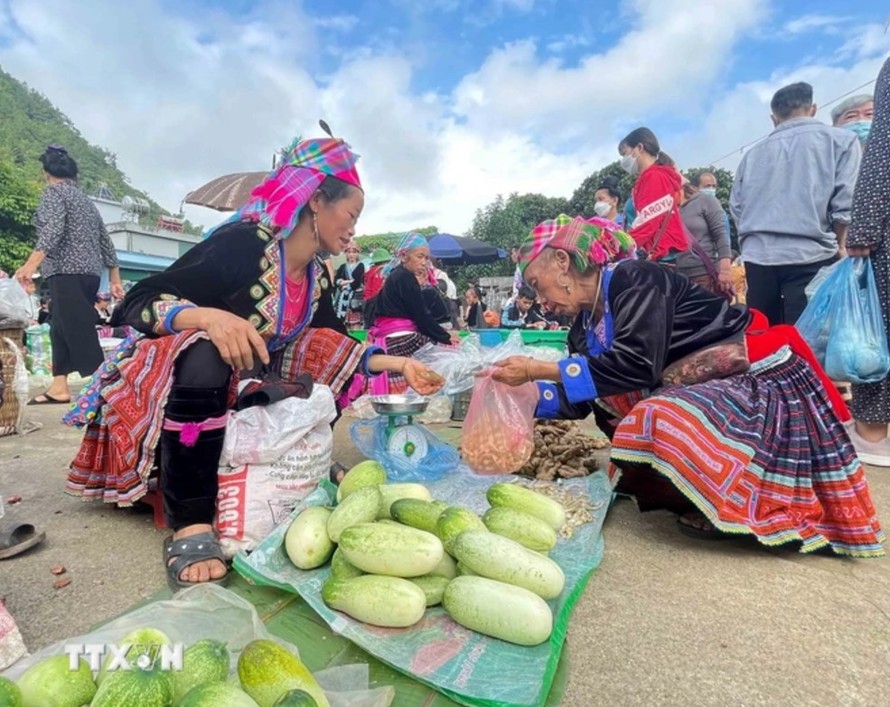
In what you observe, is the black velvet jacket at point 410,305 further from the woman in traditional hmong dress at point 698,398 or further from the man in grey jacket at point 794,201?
the man in grey jacket at point 794,201

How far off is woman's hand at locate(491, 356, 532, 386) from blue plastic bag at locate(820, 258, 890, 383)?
5.99 ft

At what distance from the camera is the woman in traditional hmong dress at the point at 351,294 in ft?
26.1

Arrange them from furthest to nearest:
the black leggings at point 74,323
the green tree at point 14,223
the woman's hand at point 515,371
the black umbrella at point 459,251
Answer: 1. the green tree at point 14,223
2. the black umbrella at point 459,251
3. the black leggings at point 74,323
4. the woman's hand at point 515,371

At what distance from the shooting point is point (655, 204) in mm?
4355

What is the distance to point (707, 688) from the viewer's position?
1244mm

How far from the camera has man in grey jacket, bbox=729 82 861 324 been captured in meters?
3.62

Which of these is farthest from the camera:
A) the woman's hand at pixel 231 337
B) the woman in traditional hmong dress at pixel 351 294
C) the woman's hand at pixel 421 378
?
the woman in traditional hmong dress at pixel 351 294

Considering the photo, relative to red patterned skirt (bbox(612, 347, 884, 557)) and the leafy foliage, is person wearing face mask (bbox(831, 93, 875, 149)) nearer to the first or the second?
red patterned skirt (bbox(612, 347, 884, 557))

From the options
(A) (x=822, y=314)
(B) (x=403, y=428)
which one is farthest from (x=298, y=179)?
(A) (x=822, y=314)

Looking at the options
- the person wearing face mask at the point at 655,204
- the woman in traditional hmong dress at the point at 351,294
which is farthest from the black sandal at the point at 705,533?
the woman in traditional hmong dress at the point at 351,294

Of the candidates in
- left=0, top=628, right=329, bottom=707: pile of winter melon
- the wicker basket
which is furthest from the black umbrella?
left=0, top=628, right=329, bottom=707: pile of winter melon

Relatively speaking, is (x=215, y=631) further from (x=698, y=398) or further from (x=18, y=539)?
(x=698, y=398)

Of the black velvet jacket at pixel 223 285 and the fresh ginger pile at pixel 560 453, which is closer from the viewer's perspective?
the black velvet jacket at pixel 223 285

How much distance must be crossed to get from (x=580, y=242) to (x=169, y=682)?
2019 mm
